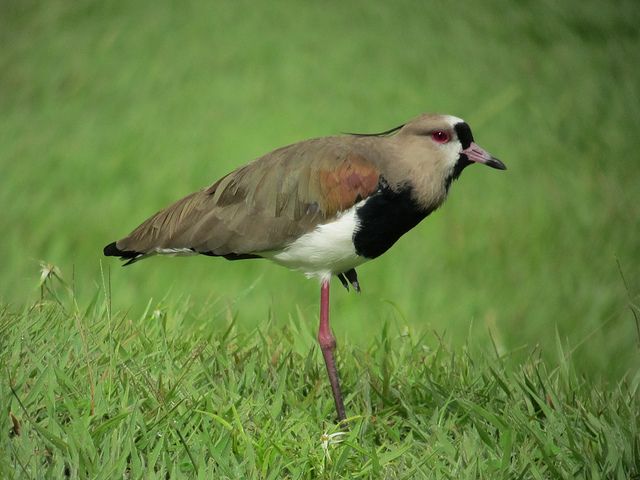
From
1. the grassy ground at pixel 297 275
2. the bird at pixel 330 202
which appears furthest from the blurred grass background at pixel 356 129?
the bird at pixel 330 202

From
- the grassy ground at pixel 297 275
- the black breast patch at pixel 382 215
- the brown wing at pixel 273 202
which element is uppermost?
the brown wing at pixel 273 202

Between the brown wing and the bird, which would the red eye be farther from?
the brown wing

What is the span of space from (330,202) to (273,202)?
0.27m

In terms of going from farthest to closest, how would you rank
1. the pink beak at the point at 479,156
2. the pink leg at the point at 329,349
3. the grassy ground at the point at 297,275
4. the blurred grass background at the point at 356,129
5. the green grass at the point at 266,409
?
the blurred grass background at the point at 356,129 → the pink beak at the point at 479,156 → the pink leg at the point at 329,349 → the grassy ground at the point at 297,275 → the green grass at the point at 266,409

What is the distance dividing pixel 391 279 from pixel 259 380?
85.5 inches

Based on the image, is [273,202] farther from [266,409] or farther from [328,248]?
[266,409]

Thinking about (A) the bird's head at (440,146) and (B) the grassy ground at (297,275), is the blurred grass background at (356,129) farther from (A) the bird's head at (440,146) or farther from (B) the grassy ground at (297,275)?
(A) the bird's head at (440,146)

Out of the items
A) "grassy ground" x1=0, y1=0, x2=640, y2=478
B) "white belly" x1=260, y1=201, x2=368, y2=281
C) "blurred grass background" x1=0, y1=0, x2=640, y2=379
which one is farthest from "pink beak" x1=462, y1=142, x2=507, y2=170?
"blurred grass background" x1=0, y1=0, x2=640, y2=379

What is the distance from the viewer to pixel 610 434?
3.97 meters

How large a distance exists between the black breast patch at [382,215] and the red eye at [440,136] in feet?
0.85

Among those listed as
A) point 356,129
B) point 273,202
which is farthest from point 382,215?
point 356,129

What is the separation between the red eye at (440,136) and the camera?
4363mm

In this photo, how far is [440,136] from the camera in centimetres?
437

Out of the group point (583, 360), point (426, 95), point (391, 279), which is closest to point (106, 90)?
point (426, 95)
